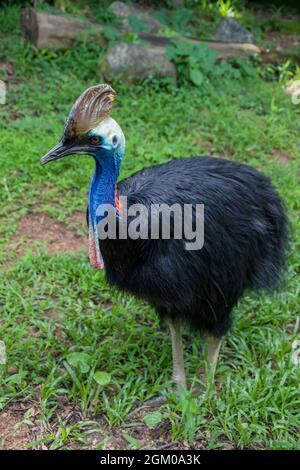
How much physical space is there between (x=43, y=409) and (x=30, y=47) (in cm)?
349

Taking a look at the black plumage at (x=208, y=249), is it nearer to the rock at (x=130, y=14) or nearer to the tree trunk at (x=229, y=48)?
the tree trunk at (x=229, y=48)

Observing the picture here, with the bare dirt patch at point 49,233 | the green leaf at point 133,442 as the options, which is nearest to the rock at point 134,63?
the bare dirt patch at point 49,233

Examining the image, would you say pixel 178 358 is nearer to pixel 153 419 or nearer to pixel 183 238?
pixel 153 419

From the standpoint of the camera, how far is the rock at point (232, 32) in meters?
6.11

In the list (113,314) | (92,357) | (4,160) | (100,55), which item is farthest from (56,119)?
(92,357)

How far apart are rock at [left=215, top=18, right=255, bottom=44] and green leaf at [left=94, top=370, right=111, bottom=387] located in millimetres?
4415

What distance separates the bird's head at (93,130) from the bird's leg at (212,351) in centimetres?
85

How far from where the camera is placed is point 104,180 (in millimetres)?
2059

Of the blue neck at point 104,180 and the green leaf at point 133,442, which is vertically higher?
the blue neck at point 104,180

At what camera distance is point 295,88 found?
524cm

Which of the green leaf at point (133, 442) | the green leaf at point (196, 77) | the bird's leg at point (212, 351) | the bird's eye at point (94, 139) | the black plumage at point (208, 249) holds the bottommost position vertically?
the green leaf at point (133, 442)

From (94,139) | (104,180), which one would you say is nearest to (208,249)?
(104,180)

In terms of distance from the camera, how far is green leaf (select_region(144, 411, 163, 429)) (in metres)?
2.32

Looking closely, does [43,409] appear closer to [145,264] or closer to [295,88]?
[145,264]
